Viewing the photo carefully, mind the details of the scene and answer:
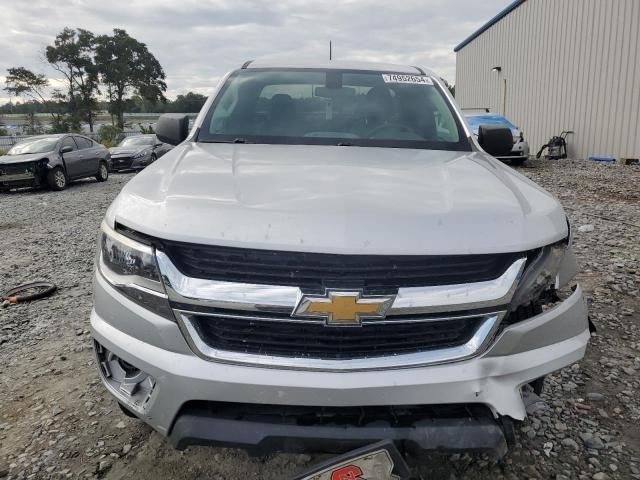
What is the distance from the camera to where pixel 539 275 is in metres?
1.68

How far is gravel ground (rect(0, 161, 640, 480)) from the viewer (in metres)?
2.14

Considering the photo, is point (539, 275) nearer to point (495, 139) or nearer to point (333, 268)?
point (333, 268)

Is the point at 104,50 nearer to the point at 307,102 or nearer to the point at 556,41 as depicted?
the point at 556,41

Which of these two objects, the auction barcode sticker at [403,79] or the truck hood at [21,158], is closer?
the auction barcode sticker at [403,79]

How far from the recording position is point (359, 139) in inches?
109

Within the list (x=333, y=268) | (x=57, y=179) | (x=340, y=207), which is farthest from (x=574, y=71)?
(x=333, y=268)

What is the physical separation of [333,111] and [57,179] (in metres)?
12.3

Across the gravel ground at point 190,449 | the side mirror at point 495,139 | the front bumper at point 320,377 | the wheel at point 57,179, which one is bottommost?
the gravel ground at point 190,449

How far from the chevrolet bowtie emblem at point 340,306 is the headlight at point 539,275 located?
1.53 feet

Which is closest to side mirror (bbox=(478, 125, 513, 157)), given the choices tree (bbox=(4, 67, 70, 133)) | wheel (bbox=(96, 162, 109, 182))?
wheel (bbox=(96, 162, 109, 182))

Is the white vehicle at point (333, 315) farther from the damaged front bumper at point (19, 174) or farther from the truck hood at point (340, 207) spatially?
the damaged front bumper at point (19, 174)

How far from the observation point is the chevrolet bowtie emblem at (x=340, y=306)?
153 centimetres

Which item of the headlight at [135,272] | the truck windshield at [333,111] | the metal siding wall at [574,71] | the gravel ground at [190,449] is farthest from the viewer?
the metal siding wall at [574,71]

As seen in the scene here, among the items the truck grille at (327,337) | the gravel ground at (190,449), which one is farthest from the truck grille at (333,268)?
the gravel ground at (190,449)
